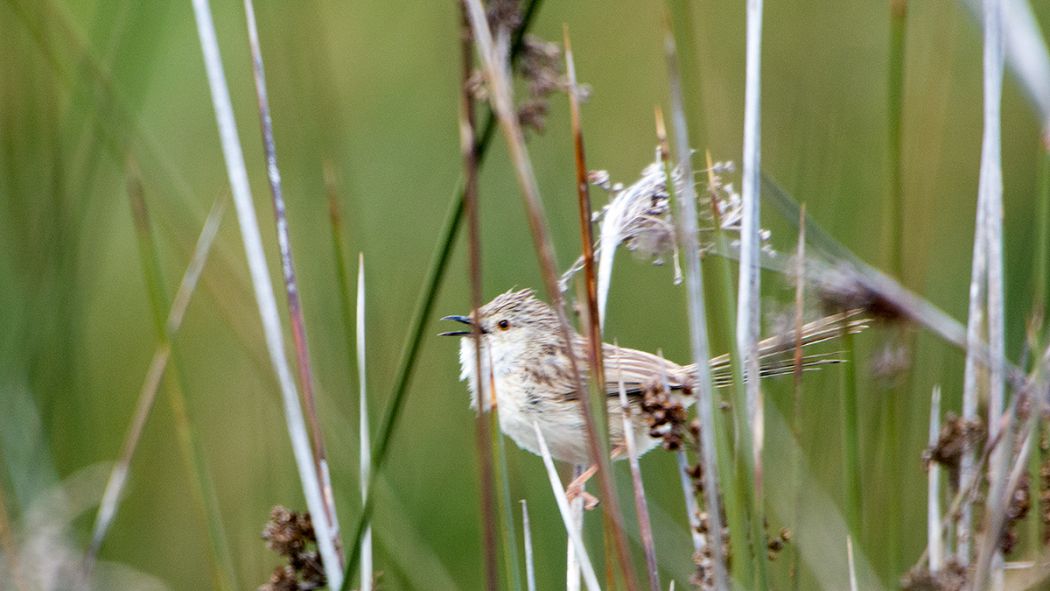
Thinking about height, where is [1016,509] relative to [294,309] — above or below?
below

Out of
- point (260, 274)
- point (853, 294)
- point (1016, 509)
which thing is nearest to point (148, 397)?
point (260, 274)

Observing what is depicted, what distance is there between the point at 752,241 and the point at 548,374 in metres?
1.02

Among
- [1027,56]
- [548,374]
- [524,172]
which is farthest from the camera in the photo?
[548,374]

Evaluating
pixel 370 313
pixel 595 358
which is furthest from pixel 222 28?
pixel 595 358

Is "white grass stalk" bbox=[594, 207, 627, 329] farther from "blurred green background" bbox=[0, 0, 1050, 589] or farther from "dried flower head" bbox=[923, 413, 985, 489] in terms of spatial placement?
"dried flower head" bbox=[923, 413, 985, 489]

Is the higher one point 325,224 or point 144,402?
point 325,224

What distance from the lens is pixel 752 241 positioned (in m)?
2.13

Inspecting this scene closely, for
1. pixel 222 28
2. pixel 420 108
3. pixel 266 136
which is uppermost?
pixel 222 28

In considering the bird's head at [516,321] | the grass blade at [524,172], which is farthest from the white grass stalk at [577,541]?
the bird's head at [516,321]

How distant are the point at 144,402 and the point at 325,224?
7.34 ft

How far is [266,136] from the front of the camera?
6.65ft

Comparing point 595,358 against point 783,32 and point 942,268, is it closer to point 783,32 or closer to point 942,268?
point 942,268

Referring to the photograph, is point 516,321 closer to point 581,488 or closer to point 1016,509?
point 581,488

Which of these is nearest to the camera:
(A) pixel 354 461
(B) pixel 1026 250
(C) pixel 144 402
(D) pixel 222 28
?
(C) pixel 144 402
